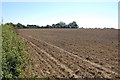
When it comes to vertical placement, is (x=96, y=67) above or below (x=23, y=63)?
below

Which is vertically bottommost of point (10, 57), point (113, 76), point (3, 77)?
point (113, 76)

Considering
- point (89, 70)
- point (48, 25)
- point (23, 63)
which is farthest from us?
point (48, 25)

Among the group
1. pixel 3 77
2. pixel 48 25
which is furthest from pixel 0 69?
pixel 48 25

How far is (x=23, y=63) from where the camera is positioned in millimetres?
6980

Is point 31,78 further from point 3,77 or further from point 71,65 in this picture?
point 71,65

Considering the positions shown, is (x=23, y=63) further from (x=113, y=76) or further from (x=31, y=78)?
(x=113, y=76)

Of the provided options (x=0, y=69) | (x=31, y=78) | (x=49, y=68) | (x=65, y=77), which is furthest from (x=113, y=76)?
(x=0, y=69)

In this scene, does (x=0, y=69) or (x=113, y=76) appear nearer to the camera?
(x=0, y=69)

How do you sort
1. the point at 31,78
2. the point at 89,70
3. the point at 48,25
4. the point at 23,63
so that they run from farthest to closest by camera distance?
1. the point at 48,25
2. the point at 89,70
3. the point at 23,63
4. the point at 31,78

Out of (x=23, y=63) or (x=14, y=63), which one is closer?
(x=14, y=63)

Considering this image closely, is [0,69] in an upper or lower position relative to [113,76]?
upper

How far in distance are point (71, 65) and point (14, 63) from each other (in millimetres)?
3613

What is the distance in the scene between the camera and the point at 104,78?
712cm

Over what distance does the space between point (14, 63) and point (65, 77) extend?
2.16 meters
